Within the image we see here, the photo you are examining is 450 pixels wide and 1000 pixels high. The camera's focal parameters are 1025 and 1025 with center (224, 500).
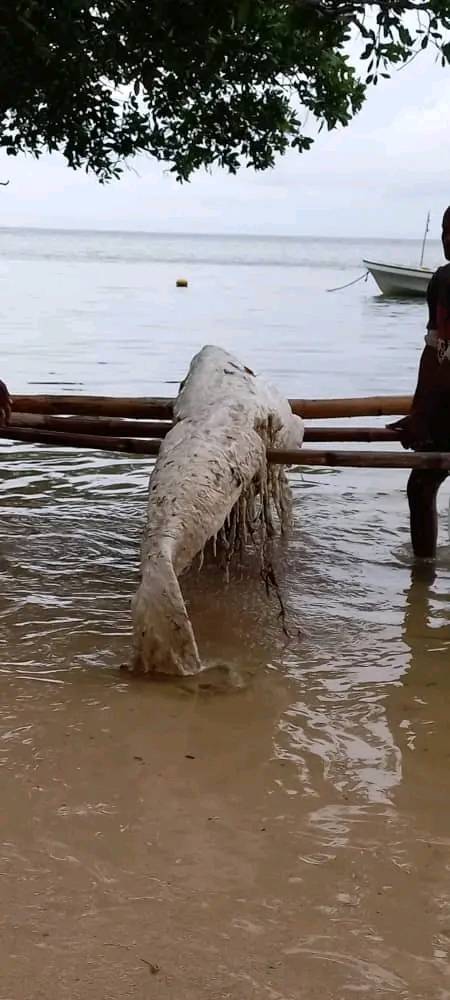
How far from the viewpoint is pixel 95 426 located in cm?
493

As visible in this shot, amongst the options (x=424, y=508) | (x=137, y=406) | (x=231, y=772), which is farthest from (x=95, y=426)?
(x=231, y=772)

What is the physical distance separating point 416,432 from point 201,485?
1420mm

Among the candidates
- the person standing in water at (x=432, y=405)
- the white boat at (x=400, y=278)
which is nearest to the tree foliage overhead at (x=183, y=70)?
the person standing in water at (x=432, y=405)

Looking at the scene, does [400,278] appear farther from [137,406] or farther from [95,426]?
[95,426]

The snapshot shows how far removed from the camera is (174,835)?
2576 millimetres

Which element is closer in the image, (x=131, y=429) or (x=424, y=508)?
(x=131, y=429)

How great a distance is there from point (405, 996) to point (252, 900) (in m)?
0.42

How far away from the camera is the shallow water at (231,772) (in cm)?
212

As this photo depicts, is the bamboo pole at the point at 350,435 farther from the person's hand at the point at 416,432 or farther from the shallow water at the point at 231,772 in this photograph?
the shallow water at the point at 231,772

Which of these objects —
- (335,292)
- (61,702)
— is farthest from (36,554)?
(335,292)

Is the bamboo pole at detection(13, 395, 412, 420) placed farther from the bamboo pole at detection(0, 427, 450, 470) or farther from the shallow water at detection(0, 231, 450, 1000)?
the bamboo pole at detection(0, 427, 450, 470)

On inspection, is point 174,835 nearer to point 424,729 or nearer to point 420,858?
point 420,858

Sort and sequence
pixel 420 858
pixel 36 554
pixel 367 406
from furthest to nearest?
pixel 367 406 < pixel 36 554 < pixel 420 858

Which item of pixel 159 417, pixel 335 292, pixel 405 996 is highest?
pixel 335 292
